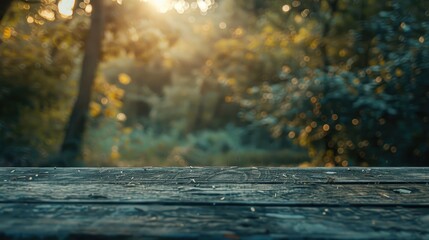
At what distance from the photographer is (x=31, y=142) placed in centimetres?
1023

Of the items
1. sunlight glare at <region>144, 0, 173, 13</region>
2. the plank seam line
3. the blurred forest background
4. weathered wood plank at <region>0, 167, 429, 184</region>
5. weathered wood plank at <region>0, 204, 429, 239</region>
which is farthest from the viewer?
sunlight glare at <region>144, 0, 173, 13</region>

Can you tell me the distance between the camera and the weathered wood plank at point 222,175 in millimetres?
1653

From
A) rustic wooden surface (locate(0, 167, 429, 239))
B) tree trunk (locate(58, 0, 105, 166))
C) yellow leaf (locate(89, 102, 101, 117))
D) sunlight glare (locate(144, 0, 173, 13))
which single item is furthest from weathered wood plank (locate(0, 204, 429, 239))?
yellow leaf (locate(89, 102, 101, 117))

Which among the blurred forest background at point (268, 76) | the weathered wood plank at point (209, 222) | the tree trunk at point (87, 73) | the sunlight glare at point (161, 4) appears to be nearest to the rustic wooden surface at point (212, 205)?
the weathered wood plank at point (209, 222)

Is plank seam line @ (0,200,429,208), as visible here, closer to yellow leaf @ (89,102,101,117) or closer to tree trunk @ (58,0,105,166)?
tree trunk @ (58,0,105,166)

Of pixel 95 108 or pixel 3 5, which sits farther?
pixel 95 108

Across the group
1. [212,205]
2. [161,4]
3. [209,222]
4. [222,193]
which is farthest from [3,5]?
[161,4]

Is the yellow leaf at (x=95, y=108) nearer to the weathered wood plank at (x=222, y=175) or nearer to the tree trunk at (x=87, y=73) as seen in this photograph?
the tree trunk at (x=87, y=73)

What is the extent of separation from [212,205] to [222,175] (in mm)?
526

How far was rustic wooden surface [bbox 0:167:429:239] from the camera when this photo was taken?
1.00 m

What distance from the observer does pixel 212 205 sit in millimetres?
1233

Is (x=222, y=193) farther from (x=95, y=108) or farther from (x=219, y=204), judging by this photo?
(x=95, y=108)

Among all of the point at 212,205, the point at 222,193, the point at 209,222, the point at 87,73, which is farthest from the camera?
the point at 87,73

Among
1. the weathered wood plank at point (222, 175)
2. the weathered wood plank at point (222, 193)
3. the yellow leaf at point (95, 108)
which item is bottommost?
the weathered wood plank at point (222, 193)
